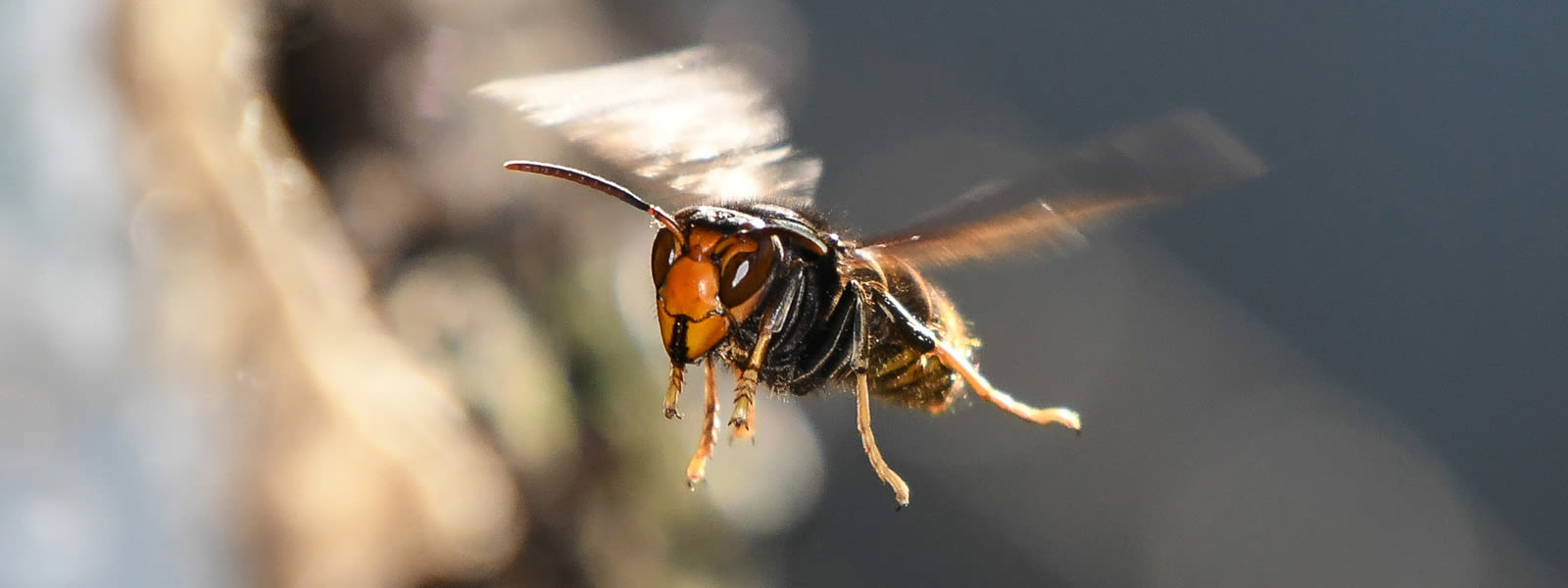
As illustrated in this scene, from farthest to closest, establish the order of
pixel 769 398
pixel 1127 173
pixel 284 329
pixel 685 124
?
pixel 769 398
pixel 284 329
pixel 685 124
pixel 1127 173

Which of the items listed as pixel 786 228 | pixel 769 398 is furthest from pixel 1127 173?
pixel 769 398

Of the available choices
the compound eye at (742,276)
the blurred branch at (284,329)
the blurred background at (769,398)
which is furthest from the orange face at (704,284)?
the blurred branch at (284,329)

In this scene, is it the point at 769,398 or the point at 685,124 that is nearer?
the point at 685,124

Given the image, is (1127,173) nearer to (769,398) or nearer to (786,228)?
(786,228)

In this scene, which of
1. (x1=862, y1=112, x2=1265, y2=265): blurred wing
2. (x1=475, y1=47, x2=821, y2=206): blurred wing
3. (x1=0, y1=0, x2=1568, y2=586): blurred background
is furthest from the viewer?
(x1=0, y1=0, x2=1568, y2=586): blurred background

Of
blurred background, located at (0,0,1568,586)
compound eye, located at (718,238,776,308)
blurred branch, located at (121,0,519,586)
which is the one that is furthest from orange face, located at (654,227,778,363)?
blurred branch, located at (121,0,519,586)

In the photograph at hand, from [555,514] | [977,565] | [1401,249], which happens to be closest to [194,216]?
[555,514]

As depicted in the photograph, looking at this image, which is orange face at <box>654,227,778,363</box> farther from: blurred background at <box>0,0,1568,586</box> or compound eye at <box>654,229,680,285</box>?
blurred background at <box>0,0,1568,586</box>
